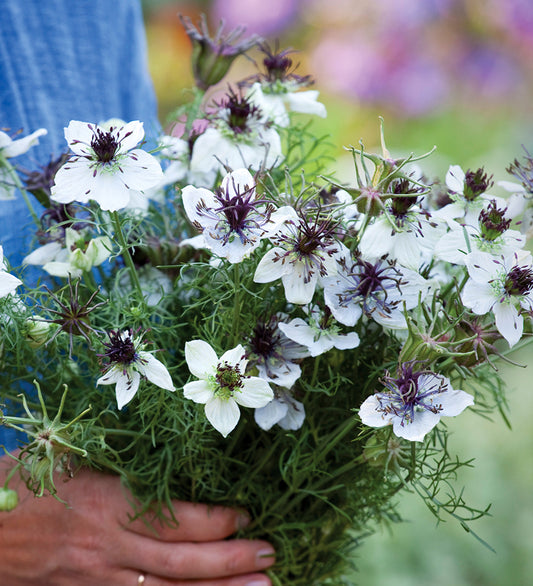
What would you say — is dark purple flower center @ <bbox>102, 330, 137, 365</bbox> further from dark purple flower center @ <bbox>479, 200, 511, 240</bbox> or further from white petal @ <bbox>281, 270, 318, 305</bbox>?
dark purple flower center @ <bbox>479, 200, 511, 240</bbox>

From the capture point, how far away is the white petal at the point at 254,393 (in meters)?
0.39

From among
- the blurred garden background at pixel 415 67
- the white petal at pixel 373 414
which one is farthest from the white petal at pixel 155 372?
the blurred garden background at pixel 415 67

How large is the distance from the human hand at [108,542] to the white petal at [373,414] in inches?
7.7

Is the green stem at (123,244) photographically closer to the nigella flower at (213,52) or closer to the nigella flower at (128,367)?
the nigella flower at (128,367)

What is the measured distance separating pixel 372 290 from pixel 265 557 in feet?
0.82

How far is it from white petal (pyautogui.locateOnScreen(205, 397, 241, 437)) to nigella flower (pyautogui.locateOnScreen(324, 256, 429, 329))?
8 centimetres

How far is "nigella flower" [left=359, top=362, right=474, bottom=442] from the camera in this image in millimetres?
378

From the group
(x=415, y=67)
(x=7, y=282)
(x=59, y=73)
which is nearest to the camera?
(x=7, y=282)

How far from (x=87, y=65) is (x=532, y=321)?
0.50 meters

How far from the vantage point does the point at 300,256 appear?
0.39 metres

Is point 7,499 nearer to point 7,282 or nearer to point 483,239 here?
point 7,282

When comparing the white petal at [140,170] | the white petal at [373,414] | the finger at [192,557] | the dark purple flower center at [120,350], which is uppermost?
the white petal at [140,170]

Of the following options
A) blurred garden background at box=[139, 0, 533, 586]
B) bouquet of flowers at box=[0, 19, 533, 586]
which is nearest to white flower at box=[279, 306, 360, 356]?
bouquet of flowers at box=[0, 19, 533, 586]

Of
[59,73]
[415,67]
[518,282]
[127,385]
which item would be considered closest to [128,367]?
[127,385]
